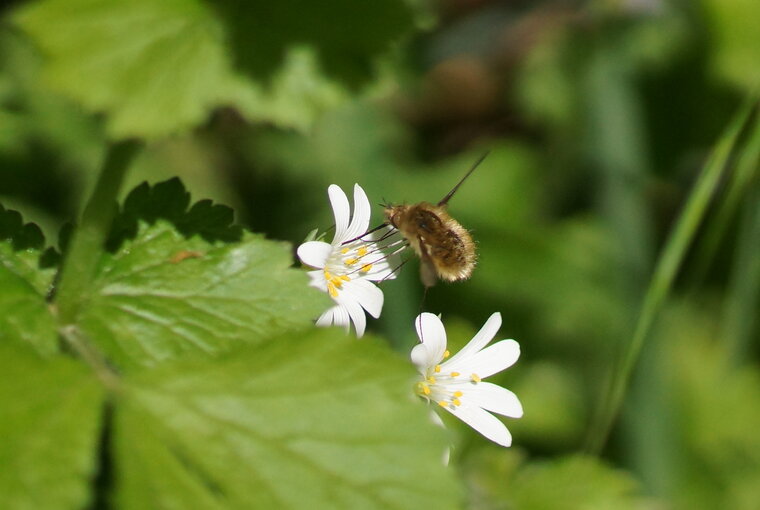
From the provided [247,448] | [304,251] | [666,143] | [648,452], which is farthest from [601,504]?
[666,143]

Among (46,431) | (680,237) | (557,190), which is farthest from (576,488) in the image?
(557,190)

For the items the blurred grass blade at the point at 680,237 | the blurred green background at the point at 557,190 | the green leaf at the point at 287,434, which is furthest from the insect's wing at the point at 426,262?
the blurred green background at the point at 557,190

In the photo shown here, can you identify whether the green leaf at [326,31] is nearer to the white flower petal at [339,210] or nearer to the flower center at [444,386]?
the white flower petal at [339,210]

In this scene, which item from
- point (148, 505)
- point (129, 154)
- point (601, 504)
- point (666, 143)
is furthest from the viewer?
point (666, 143)

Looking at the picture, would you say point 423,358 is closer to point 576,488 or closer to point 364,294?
point 364,294

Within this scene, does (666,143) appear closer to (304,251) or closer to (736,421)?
(736,421)
